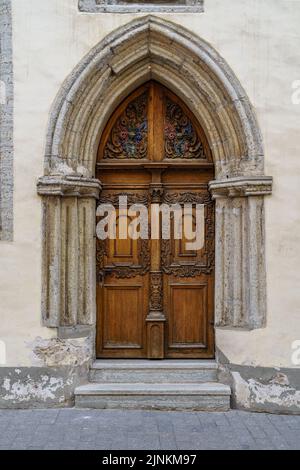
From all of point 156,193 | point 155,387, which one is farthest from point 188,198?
point 155,387

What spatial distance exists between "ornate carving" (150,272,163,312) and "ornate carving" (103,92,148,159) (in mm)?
1302

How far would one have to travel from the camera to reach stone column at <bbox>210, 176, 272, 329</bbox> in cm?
559

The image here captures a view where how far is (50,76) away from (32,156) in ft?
2.69

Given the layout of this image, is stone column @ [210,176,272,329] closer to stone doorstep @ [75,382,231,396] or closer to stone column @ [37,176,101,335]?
stone doorstep @ [75,382,231,396]

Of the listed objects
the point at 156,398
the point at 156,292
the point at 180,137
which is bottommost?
the point at 156,398

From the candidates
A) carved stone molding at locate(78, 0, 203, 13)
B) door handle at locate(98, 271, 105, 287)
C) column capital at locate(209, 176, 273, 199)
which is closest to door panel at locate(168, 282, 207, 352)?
door handle at locate(98, 271, 105, 287)

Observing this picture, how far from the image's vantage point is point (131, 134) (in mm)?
6172

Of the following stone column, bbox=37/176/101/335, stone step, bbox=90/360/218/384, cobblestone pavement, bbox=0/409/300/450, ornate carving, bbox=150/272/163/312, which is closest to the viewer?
cobblestone pavement, bbox=0/409/300/450

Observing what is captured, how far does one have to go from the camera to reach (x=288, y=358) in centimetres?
553

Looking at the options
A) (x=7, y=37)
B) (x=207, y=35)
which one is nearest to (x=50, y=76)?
(x=7, y=37)

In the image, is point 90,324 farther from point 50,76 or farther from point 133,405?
point 50,76

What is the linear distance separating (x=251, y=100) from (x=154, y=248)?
182cm

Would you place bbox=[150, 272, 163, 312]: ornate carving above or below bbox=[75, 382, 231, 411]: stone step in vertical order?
above

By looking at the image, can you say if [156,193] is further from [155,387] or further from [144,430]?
[144,430]
